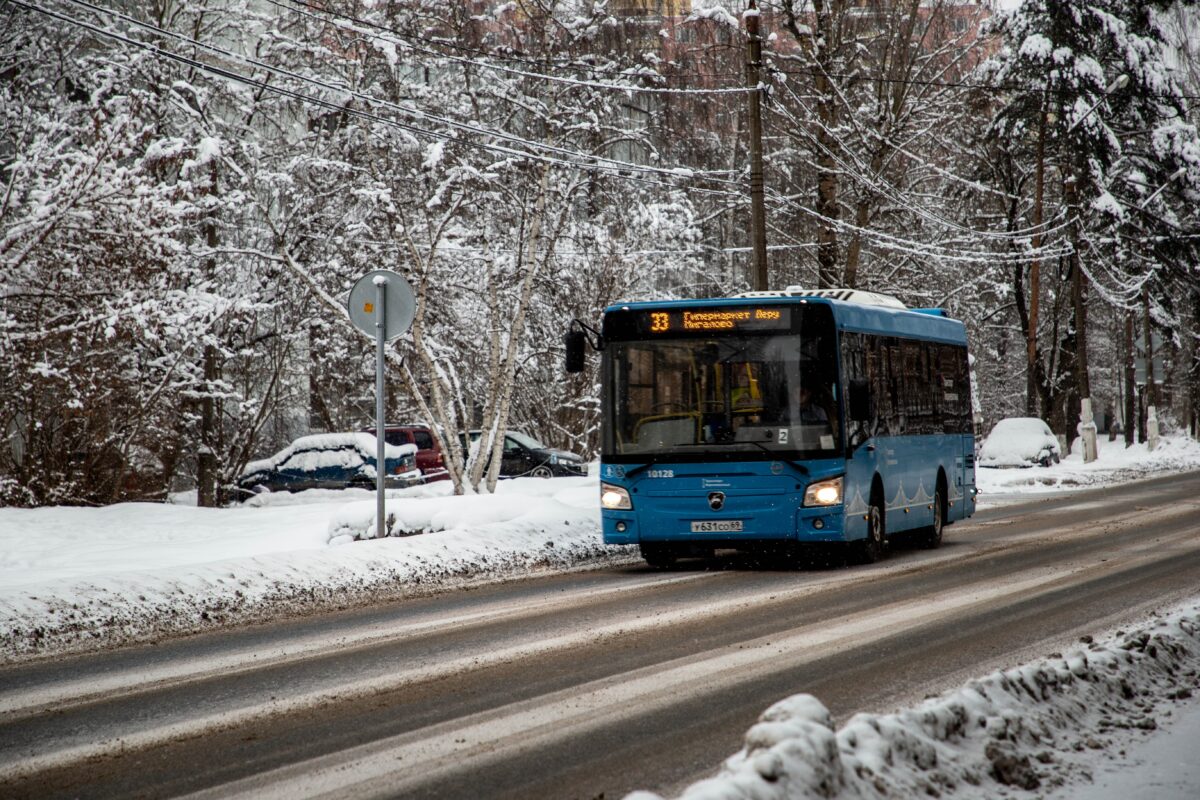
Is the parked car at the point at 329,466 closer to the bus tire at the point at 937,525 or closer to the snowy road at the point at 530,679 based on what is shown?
the bus tire at the point at 937,525

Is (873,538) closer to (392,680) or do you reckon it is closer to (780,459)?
(780,459)

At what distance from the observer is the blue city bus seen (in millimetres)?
15195

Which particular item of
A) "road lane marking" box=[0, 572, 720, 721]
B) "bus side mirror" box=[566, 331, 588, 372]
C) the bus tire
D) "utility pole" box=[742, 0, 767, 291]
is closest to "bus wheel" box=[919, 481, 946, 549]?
the bus tire

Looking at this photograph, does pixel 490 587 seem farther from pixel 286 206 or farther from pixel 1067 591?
pixel 286 206

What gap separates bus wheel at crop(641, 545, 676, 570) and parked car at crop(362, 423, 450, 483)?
64.5ft

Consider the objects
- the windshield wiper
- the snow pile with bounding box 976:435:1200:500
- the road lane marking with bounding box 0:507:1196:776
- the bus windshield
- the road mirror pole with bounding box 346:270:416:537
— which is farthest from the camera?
the snow pile with bounding box 976:435:1200:500

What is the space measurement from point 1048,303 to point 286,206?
42815 millimetres

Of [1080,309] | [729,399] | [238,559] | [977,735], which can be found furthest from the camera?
[1080,309]

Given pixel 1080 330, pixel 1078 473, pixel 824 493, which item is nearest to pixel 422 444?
pixel 1078 473

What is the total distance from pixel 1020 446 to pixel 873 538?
94.5 feet

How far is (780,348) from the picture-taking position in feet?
50.9

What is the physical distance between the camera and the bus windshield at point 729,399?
15.3 meters

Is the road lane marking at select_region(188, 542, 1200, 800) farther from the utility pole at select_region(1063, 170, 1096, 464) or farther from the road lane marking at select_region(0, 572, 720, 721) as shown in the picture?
the utility pole at select_region(1063, 170, 1096, 464)

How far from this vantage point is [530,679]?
830 centimetres
